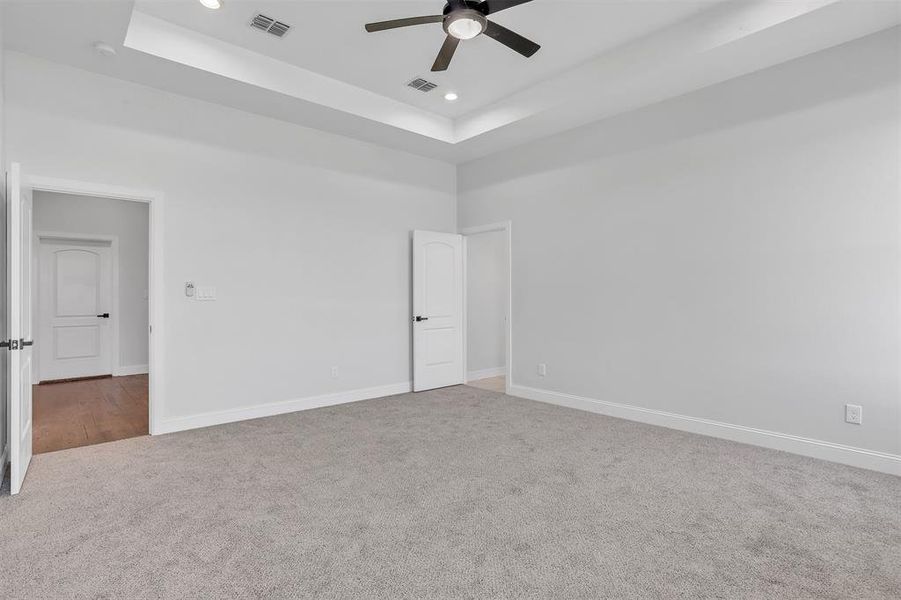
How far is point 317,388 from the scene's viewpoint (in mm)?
4953

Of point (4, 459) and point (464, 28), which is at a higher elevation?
point (464, 28)

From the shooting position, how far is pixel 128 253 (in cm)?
731

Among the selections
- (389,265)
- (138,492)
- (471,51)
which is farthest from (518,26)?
(138,492)

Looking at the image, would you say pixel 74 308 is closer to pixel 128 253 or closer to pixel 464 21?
pixel 128 253

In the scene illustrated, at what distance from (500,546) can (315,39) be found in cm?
377

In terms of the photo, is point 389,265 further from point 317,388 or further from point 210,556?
point 210,556

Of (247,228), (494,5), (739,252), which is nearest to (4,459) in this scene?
(247,228)

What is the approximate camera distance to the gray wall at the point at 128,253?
6898 mm

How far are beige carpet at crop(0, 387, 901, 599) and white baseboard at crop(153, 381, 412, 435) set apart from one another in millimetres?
292

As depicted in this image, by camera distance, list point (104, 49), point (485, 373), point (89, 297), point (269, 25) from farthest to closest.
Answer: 1. point (89, 297)
2. point (485, 373)
3. point (269, 25)
4. point (104, 49)

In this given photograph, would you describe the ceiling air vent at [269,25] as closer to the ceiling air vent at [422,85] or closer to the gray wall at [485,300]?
the ceiling air vent at [422,85]

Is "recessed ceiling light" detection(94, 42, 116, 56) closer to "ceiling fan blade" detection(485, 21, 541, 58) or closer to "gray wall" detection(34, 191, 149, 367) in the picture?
"ceiling fan blade" detection(485, 21, 541, 58)

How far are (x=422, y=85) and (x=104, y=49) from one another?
2501 millimetres

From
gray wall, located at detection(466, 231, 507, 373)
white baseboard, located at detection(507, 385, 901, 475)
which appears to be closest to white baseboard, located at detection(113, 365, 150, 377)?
gray wall, located at detection(466, 231, 507, 373)
